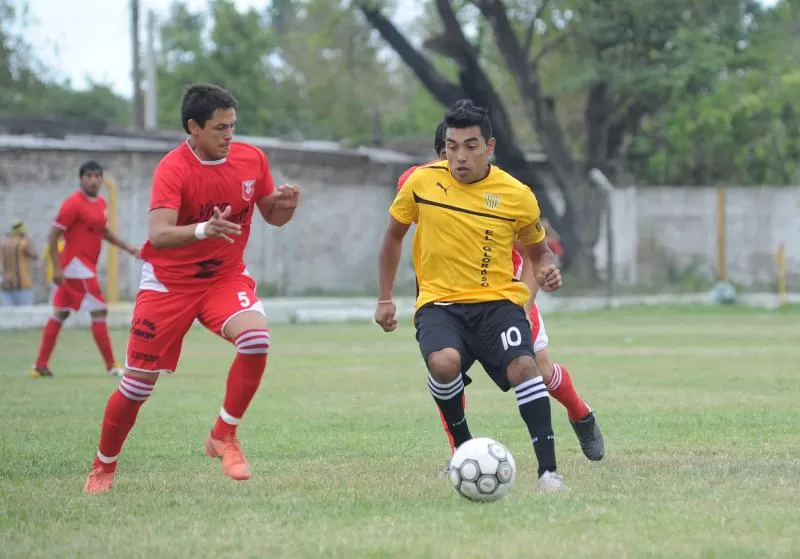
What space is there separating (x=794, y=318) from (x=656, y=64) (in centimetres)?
866

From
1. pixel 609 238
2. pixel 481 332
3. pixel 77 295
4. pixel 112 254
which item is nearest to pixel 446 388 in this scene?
pixel 481 332

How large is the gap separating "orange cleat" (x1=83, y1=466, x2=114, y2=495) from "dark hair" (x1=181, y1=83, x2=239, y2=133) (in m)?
1.90

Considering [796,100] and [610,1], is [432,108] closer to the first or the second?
[796,100]

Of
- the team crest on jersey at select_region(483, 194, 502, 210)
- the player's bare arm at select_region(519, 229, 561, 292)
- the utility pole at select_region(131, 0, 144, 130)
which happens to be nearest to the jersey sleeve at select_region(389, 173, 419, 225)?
the team crest on jersey at select_region(483, 194, 502, 210)

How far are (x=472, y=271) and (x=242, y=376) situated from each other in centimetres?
134

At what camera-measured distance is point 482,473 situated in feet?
22.2

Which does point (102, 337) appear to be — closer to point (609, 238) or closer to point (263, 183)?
→ point (263, 183)

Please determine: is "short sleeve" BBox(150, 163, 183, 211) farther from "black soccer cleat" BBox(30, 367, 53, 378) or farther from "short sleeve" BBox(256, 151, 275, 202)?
"black soccer cleat" BBox(30, 367, 53, 378)

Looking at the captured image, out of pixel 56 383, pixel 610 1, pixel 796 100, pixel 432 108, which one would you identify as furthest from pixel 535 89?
pixel 432 108

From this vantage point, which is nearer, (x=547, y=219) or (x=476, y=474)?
(x=476, y=474)

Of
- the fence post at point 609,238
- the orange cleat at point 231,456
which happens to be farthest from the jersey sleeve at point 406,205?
the fence post at point 609,238

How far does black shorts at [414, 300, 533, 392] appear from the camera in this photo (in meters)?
7.34

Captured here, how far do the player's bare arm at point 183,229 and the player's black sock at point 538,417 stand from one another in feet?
5.49

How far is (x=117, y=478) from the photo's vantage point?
8.05m
